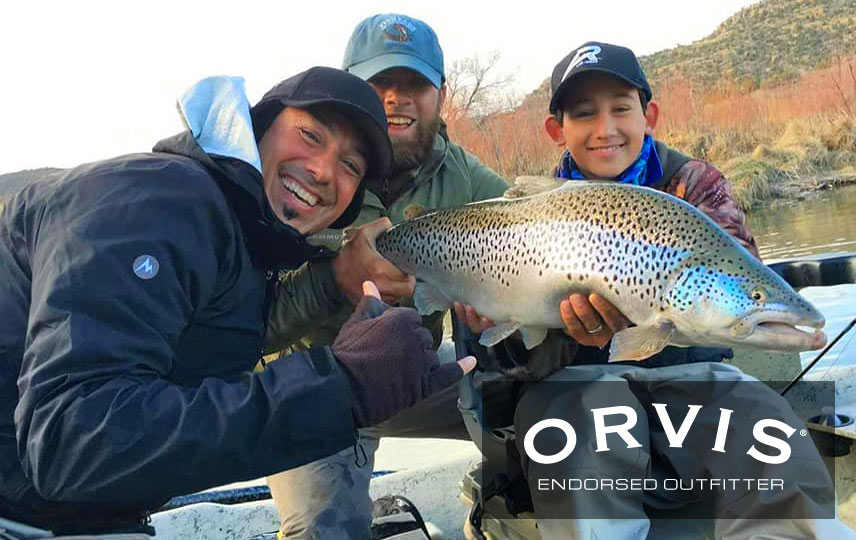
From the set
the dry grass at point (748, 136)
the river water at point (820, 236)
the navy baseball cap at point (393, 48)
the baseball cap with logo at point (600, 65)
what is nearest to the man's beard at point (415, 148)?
the navy baseball cap at point (393, 48)

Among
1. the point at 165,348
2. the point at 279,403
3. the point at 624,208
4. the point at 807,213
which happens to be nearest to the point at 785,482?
the point at 624,208

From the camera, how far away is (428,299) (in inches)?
118

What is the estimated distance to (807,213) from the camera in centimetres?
1465

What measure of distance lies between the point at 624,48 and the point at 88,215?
8.11ft

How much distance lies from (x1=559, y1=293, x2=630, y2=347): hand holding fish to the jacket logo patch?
1389 mm

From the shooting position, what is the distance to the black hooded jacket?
5.03 ft

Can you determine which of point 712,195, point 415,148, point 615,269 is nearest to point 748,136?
point 415,148

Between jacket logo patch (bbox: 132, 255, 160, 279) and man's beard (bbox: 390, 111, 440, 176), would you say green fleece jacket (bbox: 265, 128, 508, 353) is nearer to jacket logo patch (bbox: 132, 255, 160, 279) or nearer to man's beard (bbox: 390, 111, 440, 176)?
man's beard (bbox: 390, 111, 440, 176)

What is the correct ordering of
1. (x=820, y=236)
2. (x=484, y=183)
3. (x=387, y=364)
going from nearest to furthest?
(x=387, y=364) < (x=484, y=183) < (x=820, y=236)

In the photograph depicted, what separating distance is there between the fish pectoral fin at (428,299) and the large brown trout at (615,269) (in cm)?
4

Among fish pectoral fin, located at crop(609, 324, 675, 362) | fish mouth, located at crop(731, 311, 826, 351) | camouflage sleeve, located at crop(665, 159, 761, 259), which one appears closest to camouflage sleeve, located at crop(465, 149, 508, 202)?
camouflage sleeve, located at crop(665, 159, 761, 259)

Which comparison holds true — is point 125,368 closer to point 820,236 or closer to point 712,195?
point 712,195

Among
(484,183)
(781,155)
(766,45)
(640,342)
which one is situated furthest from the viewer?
(766,45)

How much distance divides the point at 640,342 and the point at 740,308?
315 mm
